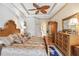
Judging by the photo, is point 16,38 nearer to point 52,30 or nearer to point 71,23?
point 52,30

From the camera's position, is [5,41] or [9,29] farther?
[9,29]

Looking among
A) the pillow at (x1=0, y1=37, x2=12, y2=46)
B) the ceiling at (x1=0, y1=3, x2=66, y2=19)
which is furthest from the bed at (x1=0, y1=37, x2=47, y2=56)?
the ceiling at (x1=0, y1=3, x2=66, y2=19)

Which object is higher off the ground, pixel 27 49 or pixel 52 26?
pixel 52 26

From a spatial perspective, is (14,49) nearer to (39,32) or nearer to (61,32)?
(39,32)

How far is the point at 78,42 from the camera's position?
1900 millimetres

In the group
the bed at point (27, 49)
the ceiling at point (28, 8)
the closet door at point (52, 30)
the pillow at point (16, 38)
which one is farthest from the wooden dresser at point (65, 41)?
the pillow at point (16, 38)

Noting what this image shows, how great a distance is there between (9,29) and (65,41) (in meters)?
0.90

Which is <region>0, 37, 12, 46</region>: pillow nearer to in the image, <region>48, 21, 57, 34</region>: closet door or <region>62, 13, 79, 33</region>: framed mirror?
<region>48, 21, 57, 34</region>: closet door

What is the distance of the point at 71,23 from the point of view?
1969mm

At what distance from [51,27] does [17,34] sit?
0.54 meters

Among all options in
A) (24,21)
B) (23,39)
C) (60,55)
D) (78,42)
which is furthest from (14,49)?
(78,42)

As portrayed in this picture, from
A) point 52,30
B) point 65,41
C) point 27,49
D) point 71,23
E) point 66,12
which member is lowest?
point 27,49

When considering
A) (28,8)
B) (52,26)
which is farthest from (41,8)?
(52,26)

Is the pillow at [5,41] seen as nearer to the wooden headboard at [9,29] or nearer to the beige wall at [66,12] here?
the wooden headboard at [9,29]
